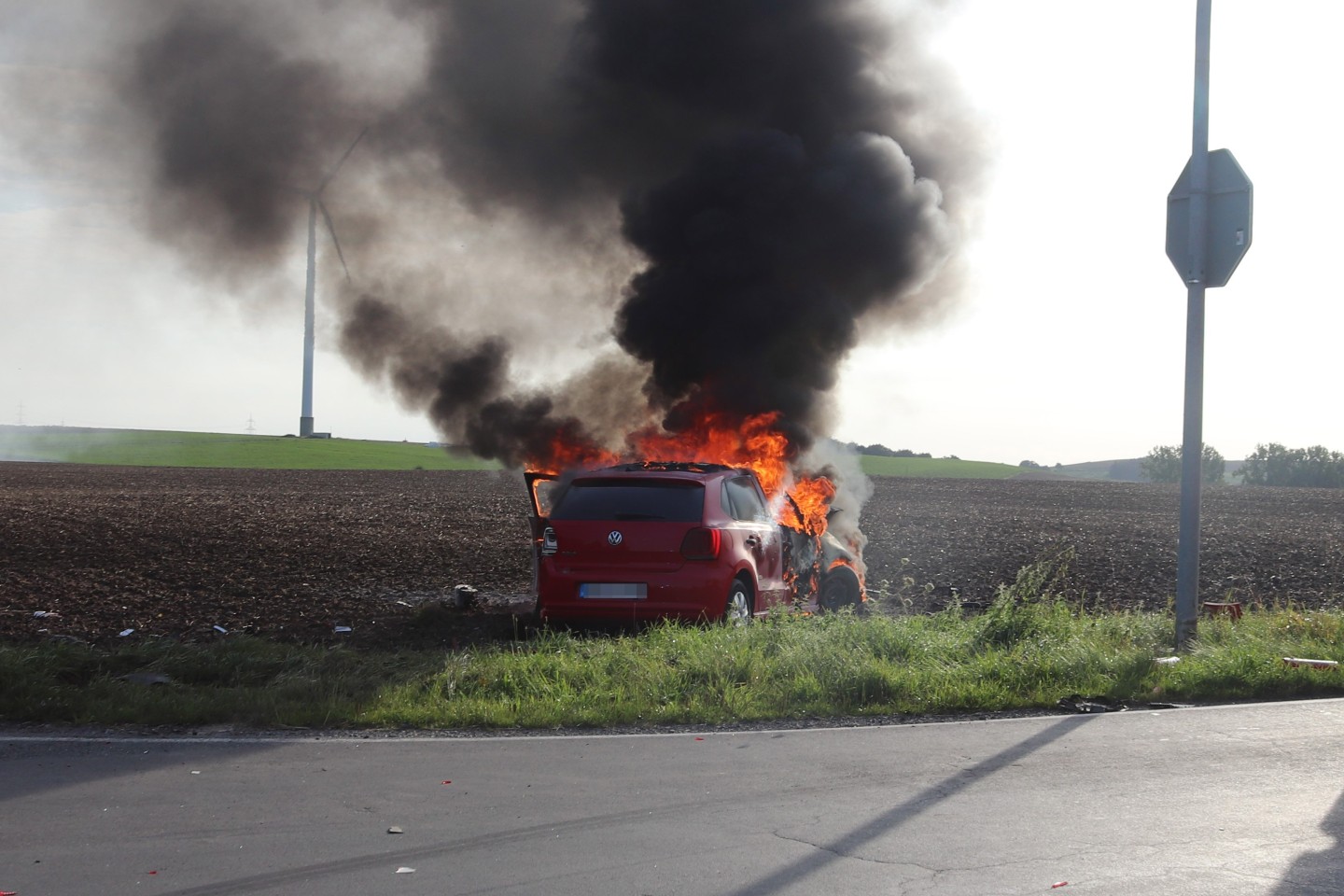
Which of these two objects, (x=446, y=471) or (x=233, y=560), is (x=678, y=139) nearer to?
(x=233, y=560)

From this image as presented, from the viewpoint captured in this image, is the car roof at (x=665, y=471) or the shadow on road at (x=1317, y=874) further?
the car roof at (x=665, y=471)

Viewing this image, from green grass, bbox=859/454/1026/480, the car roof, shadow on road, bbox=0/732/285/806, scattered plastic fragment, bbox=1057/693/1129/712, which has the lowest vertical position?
shadow on road, bbox=0/732/285/806

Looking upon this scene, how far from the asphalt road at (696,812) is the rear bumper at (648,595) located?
2.88 metres

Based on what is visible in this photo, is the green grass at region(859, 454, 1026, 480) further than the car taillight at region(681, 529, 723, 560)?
Yes

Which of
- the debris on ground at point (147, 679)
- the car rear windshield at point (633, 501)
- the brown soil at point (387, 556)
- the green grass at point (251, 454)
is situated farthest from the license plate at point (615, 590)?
the green grass at point (251, 454)

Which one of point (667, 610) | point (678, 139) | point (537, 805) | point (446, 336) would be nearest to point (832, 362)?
point (678, 139)

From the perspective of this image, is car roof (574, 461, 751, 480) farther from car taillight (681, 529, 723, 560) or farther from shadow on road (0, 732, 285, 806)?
shadow on road (0, 732, 285, 806)

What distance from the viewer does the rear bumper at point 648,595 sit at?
10.2m

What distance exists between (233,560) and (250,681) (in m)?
10.3

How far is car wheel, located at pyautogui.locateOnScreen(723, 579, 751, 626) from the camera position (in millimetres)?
10359

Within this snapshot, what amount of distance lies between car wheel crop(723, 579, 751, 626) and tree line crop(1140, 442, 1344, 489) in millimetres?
71842

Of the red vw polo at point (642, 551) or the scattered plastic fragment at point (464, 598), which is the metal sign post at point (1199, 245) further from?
the scattered plastic fragment at point (464, 598)

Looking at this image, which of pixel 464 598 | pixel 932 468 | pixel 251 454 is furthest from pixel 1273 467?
pixel 464 598

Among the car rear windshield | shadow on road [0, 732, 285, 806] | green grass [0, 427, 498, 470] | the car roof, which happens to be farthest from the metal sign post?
green grass [0, 427, 498, 470]
